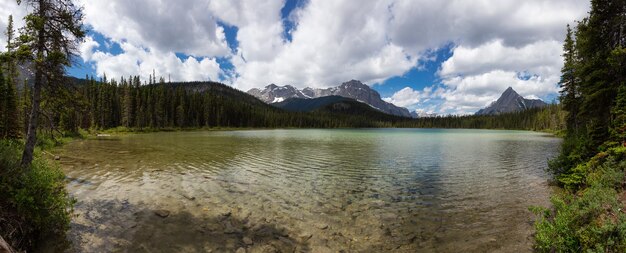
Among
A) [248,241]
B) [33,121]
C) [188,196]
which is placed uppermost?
[33,121]

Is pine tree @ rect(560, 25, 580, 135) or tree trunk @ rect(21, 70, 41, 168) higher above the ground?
pine tree @ rect(560, 25, 580, 135)

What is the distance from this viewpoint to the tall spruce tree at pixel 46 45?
11992 millimetres

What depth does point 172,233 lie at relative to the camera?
402 inches

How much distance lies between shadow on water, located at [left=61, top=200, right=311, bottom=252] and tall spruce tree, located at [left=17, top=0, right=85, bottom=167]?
15.2ft

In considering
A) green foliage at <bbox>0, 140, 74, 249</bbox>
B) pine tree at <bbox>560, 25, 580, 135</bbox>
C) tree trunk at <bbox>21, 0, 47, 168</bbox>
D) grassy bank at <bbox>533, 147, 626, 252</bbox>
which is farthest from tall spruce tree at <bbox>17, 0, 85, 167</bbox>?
pine tree at <bbox>560, 25, 580, 135</bbox>

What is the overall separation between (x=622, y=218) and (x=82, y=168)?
30259mm

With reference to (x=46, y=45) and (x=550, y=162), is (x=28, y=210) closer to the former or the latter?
(x=46, y=45)

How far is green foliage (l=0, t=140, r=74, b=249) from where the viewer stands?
7.71 m

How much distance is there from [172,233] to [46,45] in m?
11.3

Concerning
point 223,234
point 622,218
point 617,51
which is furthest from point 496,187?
point 223,234

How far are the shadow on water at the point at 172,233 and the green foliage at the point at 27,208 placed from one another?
35.0 inches

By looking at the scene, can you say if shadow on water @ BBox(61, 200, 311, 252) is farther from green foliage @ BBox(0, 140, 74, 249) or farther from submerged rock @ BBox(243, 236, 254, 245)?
green foliage @ BBox(0, 140, 74, 249)

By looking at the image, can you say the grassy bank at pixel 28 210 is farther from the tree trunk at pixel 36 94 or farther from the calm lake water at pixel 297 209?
the tree trunk at pixel 36 94

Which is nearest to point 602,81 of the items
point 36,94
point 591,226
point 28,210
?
point 591,226
